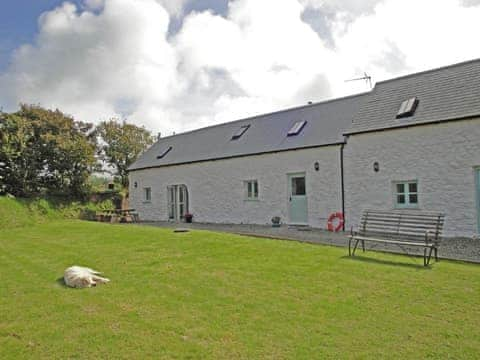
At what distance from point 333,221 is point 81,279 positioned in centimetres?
1009

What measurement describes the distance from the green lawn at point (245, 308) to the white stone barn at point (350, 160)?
4.53 metres

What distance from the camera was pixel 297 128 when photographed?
1694cm

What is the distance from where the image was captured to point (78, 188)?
2525 cm

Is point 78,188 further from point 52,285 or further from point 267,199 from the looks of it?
point 52,285

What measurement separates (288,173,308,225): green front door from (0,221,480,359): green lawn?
6.46 meters

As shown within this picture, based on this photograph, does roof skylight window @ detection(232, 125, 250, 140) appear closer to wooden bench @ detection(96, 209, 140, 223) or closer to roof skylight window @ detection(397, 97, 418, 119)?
wooden bench @ detection(96, 209, 140, 223)

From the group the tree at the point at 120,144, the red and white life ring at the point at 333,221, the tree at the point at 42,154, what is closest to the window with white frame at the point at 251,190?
the red and white life ring at the point at 333,221

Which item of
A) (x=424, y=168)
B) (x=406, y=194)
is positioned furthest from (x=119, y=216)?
(x=424, y=168)

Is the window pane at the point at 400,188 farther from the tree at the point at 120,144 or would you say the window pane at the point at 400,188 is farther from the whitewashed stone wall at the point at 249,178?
the tree at the point at 120,144

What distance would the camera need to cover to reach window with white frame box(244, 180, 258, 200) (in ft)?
57.4

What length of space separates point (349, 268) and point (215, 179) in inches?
A: 492

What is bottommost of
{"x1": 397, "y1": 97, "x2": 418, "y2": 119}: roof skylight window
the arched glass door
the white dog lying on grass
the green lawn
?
the green lawn

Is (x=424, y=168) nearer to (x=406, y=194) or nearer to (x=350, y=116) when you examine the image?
(x=406, y=194)

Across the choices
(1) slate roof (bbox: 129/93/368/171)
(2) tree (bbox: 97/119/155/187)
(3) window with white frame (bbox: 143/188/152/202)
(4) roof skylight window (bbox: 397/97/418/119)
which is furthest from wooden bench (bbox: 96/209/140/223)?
(4) roof skylight window (bbox: 397/97/418/119)
